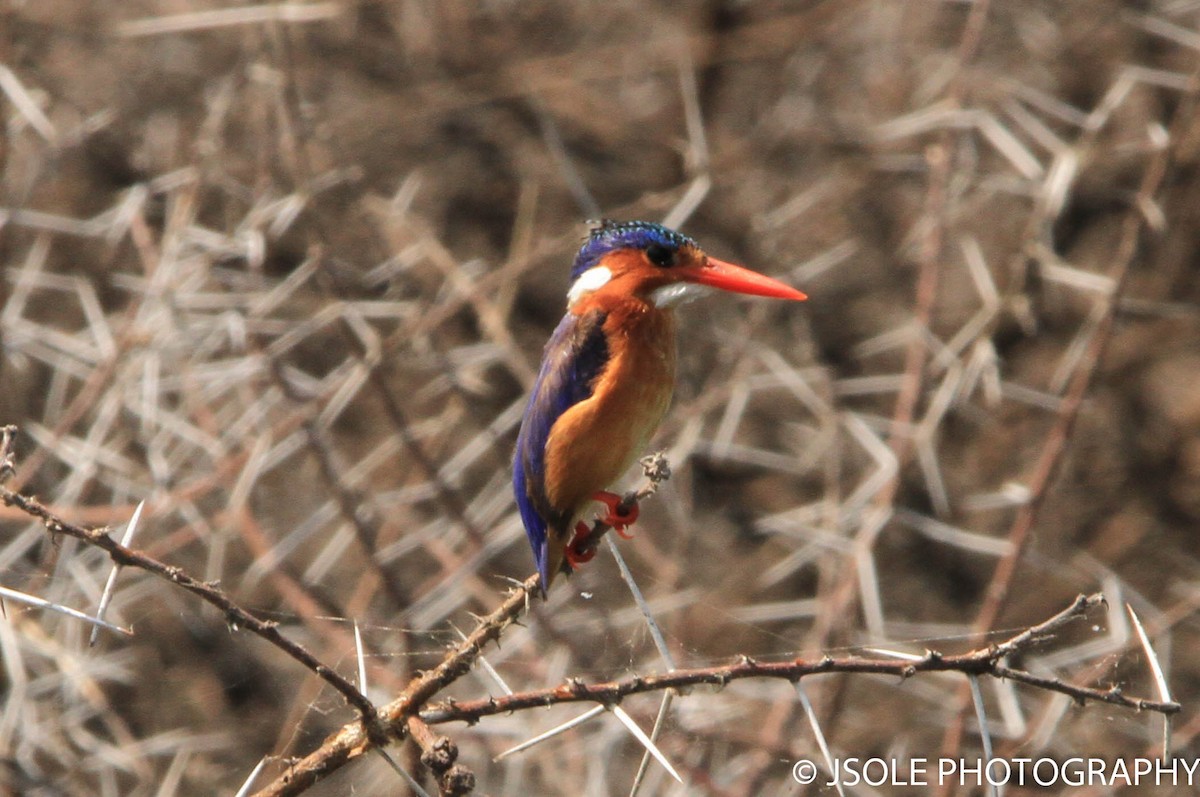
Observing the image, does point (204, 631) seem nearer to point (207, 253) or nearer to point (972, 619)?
point (207, 253)

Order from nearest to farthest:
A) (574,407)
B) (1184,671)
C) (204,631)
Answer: (574,407) → (204,631) → (1184,671)

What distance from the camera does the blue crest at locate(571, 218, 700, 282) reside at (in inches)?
98.0

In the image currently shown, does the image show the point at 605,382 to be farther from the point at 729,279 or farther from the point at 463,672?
the point at 463,672

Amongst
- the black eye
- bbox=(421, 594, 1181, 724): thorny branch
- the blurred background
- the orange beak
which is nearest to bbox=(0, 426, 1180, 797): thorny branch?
bbox=(421, 594, 1181, 724): thorny branch

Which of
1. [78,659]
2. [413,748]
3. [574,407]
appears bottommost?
[78,659]

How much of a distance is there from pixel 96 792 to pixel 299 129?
188cm

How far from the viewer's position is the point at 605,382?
2260 mm

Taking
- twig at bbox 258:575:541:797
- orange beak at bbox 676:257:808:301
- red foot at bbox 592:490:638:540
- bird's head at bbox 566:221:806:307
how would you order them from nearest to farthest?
twig at bbox 258:575:541:797, red foot at bbox 592:490:638:540, orange beak at bbox 676:257:808:301, bird's head at bbox 566:221:806:307

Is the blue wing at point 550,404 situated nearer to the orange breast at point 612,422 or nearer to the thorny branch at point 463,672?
the orange breast at point 612,422

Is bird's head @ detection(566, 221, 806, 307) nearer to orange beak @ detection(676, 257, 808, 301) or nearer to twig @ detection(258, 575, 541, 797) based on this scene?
orange beak @ detection(676, 257, 808, 301)

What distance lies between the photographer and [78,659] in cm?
338

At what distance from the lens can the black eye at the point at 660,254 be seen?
8.15 feet

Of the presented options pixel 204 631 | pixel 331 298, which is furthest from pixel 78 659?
pixel 331 298

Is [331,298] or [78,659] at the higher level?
[331,298]
